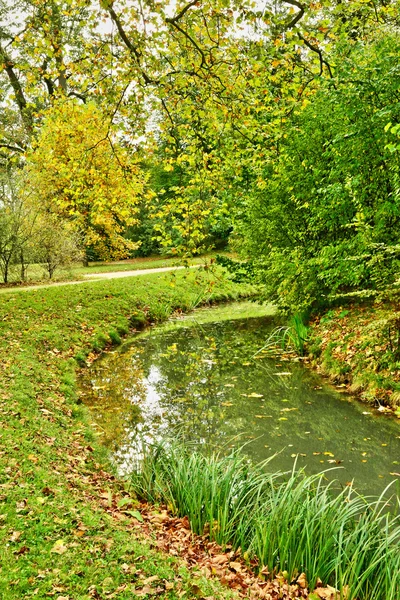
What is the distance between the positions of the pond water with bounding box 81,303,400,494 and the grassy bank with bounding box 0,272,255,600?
2.00 feet

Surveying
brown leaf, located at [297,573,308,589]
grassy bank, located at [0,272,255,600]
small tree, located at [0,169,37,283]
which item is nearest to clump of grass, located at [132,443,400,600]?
brown leaf, located at [297,573,308,589]

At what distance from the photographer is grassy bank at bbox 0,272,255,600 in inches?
130

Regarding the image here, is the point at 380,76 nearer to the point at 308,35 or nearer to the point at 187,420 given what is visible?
the point at 308,35

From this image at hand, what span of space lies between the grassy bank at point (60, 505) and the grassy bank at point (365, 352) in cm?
321

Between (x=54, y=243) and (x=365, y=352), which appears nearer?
(x=365, y=352)

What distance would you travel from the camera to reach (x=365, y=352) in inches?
320

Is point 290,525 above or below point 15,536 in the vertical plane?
below

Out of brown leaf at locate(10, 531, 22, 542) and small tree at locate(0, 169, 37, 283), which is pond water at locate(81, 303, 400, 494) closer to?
brown leaf at locate(10, 531, 22, 542)

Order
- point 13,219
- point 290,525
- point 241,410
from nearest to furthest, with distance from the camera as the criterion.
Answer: point 290,525, point 241,410, point 13,219

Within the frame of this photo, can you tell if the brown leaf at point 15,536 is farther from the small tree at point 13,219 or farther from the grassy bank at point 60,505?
the small tree at point 13,219

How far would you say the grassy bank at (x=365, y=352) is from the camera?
24.1 ft

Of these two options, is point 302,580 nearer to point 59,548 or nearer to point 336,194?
point 59,548

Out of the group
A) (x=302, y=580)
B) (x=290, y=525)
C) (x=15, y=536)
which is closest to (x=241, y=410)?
(x=290, y=525)

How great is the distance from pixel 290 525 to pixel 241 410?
361 centimetres
